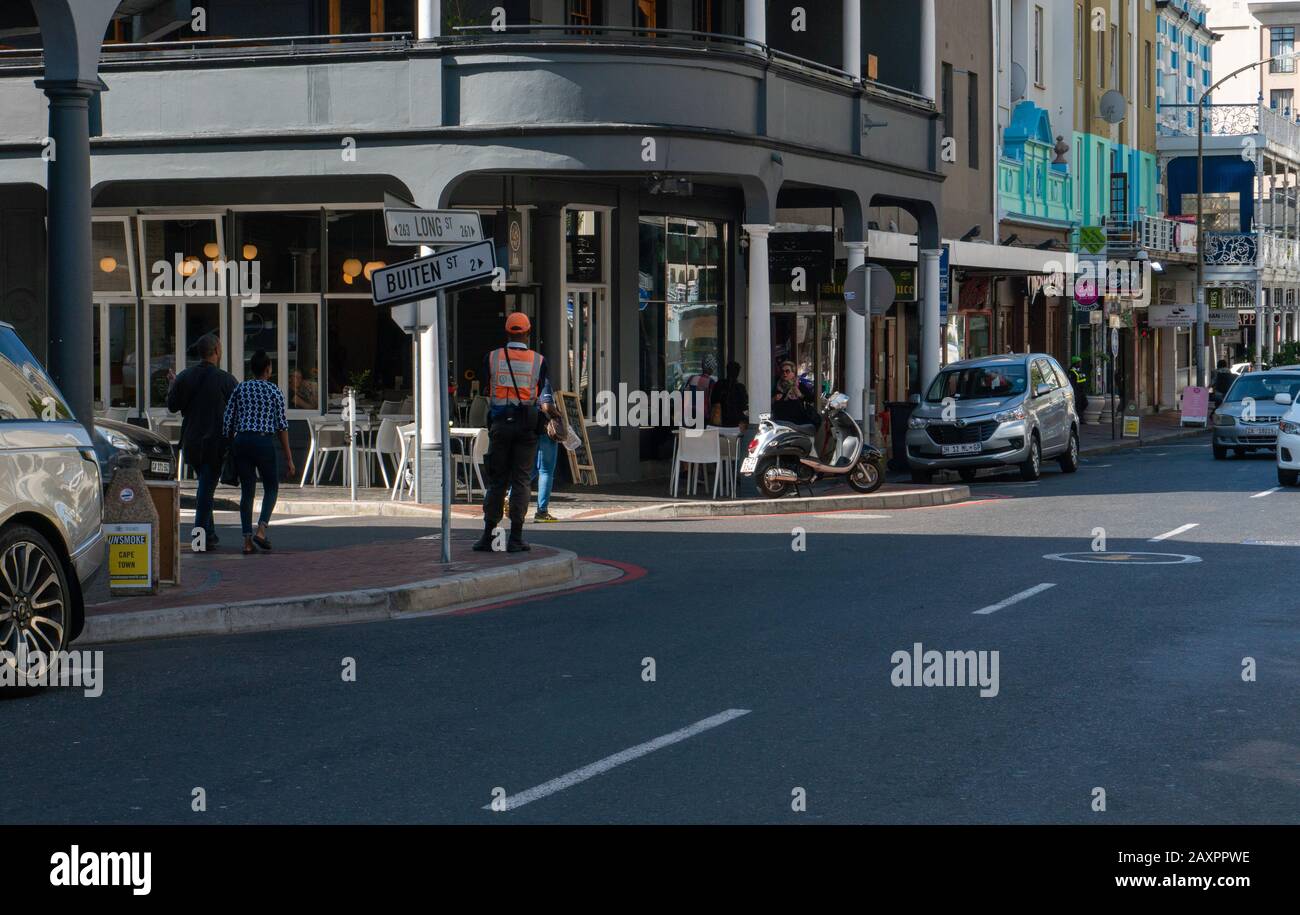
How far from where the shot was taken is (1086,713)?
29.2 ft

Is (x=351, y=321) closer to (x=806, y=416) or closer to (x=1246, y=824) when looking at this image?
(x=806, y=416)

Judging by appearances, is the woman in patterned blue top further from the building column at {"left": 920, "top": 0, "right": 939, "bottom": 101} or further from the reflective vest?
the building column at {"left": 920, "top": 0, "right": 939, "bottom": 101}

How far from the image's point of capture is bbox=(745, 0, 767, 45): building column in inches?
953

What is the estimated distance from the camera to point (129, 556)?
1280cm

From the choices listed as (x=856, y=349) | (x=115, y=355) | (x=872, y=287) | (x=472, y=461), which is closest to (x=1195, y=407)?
(x=856, y=349)

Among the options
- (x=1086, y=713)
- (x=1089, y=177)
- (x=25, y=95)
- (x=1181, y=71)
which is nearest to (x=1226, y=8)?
(x=1181, y=71)

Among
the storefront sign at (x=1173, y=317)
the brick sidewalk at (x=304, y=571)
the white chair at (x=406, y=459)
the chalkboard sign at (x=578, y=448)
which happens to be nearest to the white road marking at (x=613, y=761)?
the brick sidewalk at (x=304, y=571)

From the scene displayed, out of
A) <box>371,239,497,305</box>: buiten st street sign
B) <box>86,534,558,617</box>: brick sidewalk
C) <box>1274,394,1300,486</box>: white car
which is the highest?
<box>371,239,497,305</box>: buiten st street sign

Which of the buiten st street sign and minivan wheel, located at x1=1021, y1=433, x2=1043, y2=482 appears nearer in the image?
the buiten st street sign

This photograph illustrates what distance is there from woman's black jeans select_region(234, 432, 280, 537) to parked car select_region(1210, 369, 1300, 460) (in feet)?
66.9

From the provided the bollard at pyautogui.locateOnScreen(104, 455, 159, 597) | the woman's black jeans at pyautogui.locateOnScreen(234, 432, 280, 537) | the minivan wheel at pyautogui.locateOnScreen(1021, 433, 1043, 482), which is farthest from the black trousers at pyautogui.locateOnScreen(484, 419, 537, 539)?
the minivan wheel at pyautogui.locateOnScreen(1021, 433, 1043, 482)

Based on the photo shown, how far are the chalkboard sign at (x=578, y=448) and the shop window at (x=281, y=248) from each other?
13.7ft

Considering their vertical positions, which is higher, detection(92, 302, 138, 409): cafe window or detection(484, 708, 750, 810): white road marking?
detection(92, 302, 138, 409): cafe window

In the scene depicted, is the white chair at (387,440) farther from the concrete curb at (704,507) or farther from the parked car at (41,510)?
the parked car at (41,510)
